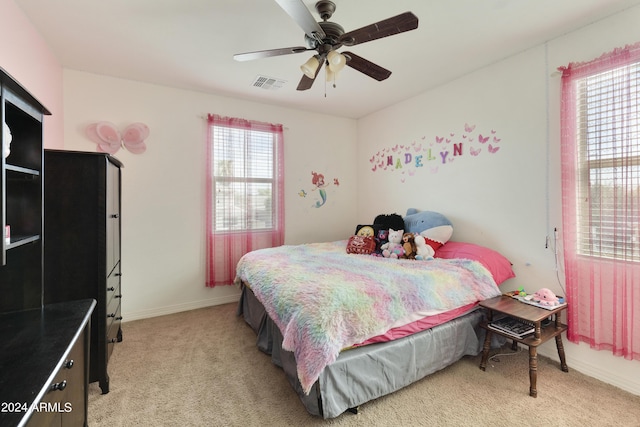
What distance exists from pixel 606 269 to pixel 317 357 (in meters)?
2.11

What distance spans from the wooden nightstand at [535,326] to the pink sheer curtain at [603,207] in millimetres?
180

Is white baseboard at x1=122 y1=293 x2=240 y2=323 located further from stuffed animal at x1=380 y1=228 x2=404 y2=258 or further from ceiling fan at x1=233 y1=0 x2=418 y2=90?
ceiling fan at x1=233 y1=0 x2=418 y2=90

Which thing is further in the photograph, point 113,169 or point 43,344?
point 113,169

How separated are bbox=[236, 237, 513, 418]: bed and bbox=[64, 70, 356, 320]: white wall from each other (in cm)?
114

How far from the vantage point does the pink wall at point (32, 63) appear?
175 centimetres

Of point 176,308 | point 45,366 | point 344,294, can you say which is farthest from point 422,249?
point 176,308

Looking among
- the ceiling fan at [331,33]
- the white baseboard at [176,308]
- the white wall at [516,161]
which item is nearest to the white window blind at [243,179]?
the white baseboard at [176,308]

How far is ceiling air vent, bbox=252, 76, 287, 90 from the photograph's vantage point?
9.66ft

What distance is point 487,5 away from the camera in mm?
1840

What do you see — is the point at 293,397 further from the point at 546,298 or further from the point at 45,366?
the point at 546,298

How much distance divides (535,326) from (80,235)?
2.95m

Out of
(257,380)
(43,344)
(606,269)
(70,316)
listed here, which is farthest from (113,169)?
(606,269)

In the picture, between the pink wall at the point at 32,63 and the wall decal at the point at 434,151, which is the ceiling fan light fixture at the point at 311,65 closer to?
the pink wall at the point at 32,63

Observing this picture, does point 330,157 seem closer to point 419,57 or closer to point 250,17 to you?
point 419,57
